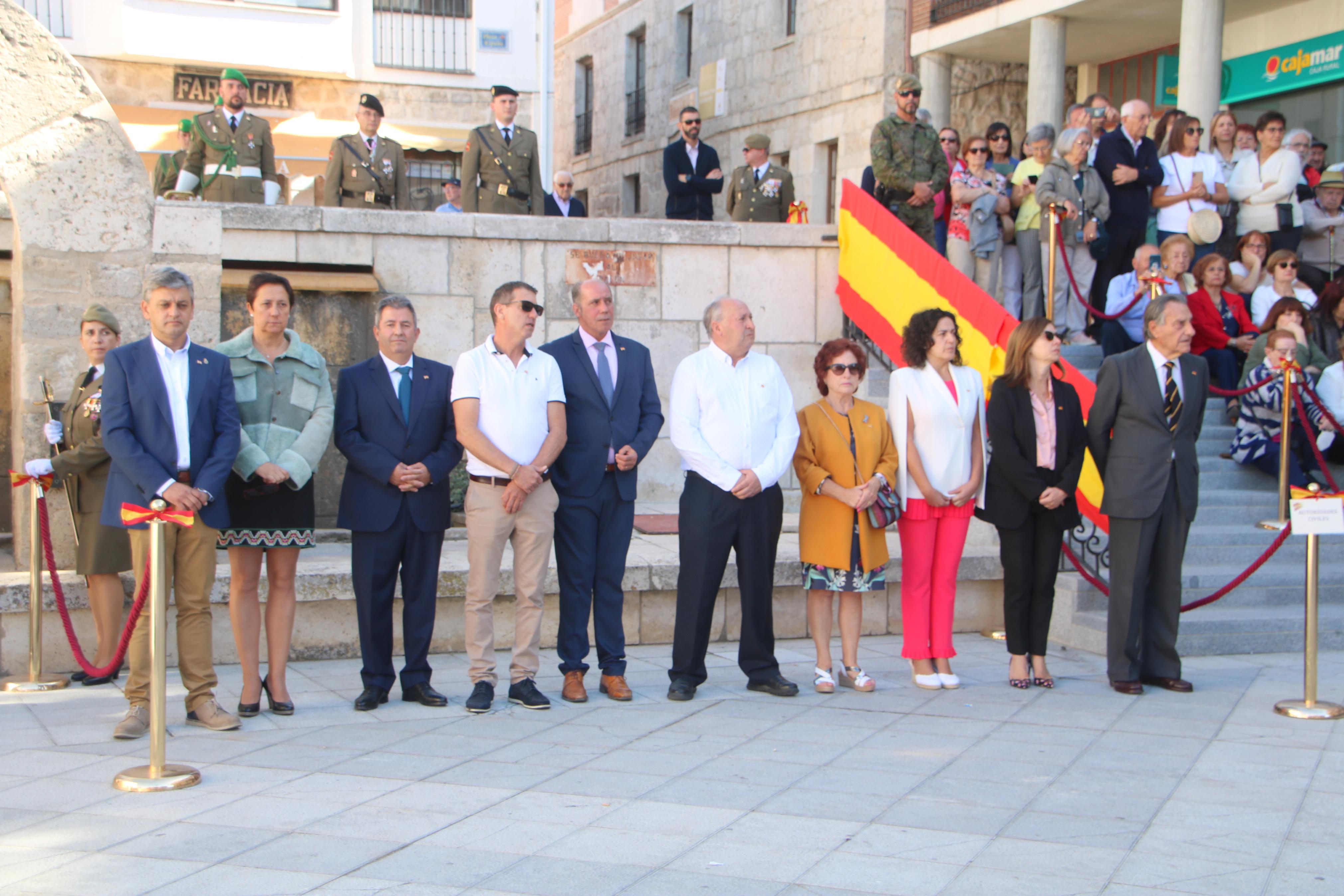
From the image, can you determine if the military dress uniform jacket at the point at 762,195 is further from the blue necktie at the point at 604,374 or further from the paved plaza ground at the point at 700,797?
the paved plaza ground at the point at 700,797

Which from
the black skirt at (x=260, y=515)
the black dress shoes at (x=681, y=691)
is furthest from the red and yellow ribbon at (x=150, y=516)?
the black dress shoes at (x=681, y=691)

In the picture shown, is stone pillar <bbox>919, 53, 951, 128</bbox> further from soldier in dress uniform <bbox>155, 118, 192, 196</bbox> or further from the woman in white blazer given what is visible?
the woman in white blazer

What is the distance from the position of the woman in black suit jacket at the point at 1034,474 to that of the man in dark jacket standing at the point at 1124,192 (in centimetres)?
412

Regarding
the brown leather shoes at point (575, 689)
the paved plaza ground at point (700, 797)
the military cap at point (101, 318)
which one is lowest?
the paved plaza ground at point (700, 797)

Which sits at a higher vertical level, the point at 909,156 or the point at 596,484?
the point at 909,156

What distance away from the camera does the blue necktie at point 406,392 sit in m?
5.96

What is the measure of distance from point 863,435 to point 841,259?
4.20 m

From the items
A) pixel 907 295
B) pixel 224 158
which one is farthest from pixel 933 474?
pixel 224 158

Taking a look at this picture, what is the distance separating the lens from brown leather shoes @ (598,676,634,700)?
6098 millimetres

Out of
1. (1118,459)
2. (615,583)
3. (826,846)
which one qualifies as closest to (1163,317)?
(1118,459)

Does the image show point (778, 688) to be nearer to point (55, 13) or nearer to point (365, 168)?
point (365, 168)

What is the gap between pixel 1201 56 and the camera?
15.2m

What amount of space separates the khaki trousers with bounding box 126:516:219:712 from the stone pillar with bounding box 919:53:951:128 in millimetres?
16224

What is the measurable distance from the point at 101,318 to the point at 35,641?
1547 millimetres
